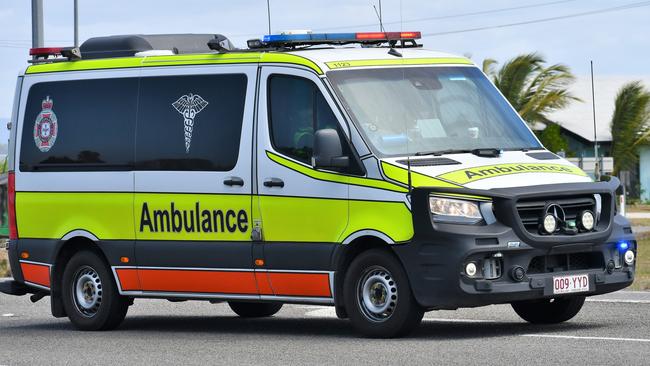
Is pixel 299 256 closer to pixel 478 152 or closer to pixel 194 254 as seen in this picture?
pixel 194 254

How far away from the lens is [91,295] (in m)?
15.1

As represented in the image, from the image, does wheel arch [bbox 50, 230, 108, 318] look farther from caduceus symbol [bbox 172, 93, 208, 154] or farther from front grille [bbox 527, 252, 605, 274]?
front grille [bbox 527, 252, 605, 274]

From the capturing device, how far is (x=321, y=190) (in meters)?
13.0

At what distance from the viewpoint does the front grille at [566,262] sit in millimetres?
12523

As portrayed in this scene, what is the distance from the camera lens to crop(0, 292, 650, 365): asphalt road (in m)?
11.5

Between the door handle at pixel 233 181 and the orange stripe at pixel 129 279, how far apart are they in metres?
1.46

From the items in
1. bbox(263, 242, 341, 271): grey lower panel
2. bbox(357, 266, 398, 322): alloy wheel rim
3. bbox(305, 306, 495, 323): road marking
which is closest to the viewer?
bbox(357, 266, 398, 322): alloy wheel rim

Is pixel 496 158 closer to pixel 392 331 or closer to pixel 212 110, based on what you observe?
pixel 392 331

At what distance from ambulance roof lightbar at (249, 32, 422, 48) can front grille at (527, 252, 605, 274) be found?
282cm

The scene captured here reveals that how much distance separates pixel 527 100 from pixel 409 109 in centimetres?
3290

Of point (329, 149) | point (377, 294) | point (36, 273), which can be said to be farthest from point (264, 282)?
point (36, 273)

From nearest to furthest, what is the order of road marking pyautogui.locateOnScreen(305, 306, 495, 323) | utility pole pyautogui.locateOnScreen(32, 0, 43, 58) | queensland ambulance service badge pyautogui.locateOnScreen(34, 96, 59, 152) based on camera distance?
road marking pyautogui.locateOnScreen(305, 306, 495, 323) → queensland ambulance service badge pyautogui.locateOnScreen(34, 96, 59, 152) → utility pole pyautogui.locateOnScreen(32, 0, 43, 58)

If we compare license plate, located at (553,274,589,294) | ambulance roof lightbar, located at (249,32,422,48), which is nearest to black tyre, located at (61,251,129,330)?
ambulance roof lightbar, located at (249,32,422,48)

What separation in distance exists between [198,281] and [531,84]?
3290cm
